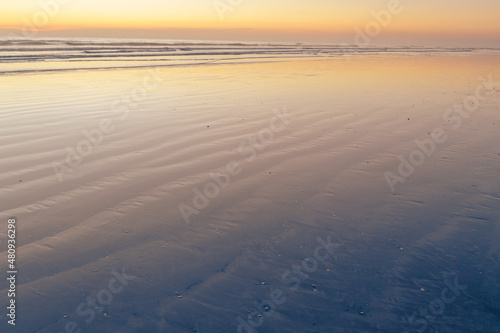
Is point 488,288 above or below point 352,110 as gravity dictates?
below

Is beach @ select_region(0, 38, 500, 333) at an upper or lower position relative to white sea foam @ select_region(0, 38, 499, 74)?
lower

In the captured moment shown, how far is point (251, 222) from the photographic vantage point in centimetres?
464

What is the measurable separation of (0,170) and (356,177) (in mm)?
5840

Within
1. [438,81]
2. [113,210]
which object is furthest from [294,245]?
[438,81]

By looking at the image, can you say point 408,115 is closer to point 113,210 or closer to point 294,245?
point 294,245

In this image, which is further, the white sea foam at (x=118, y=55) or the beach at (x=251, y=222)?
the white sea foam at (x=118, y=55)

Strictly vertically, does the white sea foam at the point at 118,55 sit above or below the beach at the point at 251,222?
above

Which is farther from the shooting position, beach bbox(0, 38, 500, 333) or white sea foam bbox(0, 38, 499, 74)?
white sea foam bbox(0, 38, 499, 74)

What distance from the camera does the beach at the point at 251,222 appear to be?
124 inches

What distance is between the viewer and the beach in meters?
3.15

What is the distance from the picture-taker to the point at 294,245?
13.5 ft

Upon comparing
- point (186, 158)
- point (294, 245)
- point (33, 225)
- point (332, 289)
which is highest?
point (186, 158)

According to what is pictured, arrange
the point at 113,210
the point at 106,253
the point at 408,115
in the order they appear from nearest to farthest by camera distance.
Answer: the point at 106,253, the point at 113,210, the point at 408,115

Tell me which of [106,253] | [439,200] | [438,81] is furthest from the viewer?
[438,81]
